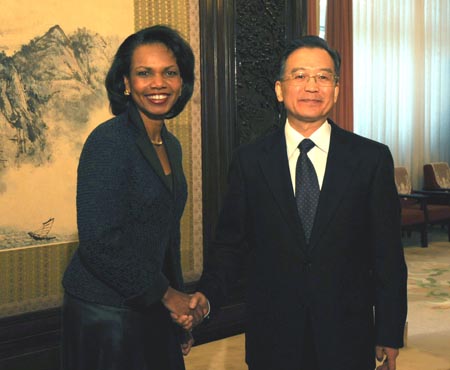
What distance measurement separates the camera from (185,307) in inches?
76.5

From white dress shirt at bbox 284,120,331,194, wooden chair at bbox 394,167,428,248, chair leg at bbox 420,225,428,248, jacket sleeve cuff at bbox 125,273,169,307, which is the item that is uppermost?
white dress shirt at bbox 284,120,331,194

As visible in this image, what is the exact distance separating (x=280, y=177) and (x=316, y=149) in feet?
0.46

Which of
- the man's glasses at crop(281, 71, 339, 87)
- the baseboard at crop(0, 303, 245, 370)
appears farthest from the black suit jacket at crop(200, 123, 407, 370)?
the baseboard at crop(0, 303, 245, 370)

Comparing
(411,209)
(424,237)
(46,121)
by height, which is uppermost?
(46,121)

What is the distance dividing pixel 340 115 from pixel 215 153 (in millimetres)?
3735

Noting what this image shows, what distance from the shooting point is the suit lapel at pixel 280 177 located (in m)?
1.90

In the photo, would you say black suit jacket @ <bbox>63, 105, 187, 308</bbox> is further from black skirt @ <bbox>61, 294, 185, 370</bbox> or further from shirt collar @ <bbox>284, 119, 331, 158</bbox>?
shirt collar @ <bbox>284, 119, 331, 158</bbox>

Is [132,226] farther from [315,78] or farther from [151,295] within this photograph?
[315,78]

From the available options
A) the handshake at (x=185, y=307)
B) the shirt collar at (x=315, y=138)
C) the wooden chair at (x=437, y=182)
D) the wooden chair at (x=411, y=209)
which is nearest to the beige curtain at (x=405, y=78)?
the wooden chair at (x=437, y=182)

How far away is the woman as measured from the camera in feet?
5.74

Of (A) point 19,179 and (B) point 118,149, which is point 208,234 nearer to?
(A) point 19,179

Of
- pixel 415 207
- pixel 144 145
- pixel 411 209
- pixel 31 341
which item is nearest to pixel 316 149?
pixel 144 145

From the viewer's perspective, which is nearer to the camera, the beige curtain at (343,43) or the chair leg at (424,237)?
the beige curtain at (343,43)

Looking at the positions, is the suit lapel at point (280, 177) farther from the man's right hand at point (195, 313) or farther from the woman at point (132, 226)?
the man's right hand at point (195, 313)
